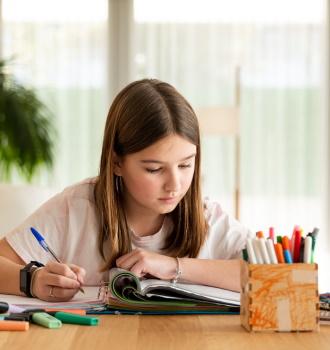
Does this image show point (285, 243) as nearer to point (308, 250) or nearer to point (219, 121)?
point (308, 250)

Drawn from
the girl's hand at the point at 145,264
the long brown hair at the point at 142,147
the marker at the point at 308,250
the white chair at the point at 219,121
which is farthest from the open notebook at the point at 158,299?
the white chair at the point at 219,121

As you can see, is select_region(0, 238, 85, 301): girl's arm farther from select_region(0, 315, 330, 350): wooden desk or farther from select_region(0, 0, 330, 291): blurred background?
select_region(0, 0, 330, 291): blurred background

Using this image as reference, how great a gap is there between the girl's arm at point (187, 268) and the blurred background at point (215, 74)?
4608 millimetres

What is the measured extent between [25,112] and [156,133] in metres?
4.05

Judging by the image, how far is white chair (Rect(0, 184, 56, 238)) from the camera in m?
2.70

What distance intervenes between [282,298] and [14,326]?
1.47 ft

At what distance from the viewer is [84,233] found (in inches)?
79.1

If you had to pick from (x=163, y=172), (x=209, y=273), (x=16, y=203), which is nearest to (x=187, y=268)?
(x=209, y=273)

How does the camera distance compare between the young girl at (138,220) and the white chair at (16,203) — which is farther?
the white chair at (16,203)

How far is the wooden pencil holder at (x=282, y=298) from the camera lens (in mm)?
1391

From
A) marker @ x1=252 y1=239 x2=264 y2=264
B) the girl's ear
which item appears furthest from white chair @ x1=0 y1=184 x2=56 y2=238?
marker @ x1=252 y1=239 x2=264 y2=264

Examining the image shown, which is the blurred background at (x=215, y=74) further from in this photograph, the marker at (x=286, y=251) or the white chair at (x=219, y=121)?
the marker at (x=286, y=251)

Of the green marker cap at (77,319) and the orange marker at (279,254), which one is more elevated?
the orange marker at (279,254)

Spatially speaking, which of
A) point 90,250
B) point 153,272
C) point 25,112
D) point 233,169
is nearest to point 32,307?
point 153,272
